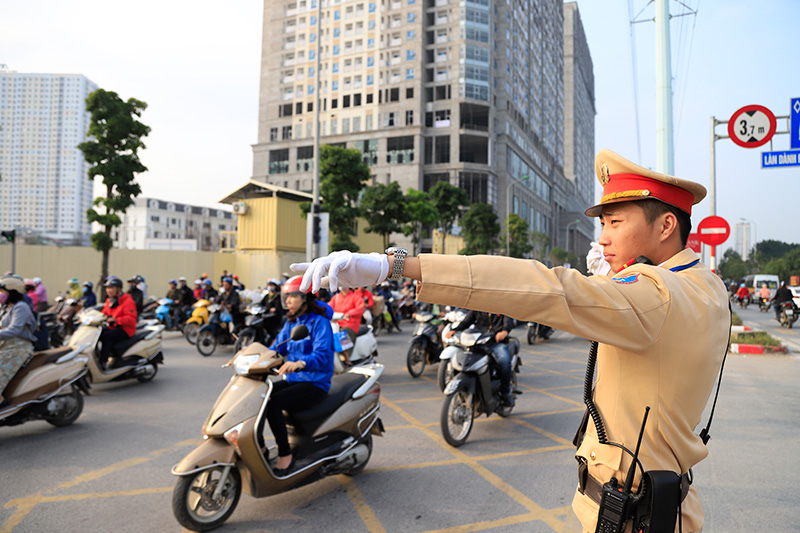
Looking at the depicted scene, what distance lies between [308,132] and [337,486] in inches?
2289

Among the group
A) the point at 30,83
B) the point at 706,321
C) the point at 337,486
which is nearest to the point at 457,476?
the point at 337,486

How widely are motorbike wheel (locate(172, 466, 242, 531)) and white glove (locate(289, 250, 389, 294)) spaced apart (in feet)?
8.64

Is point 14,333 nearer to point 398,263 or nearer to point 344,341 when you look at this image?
point 344,341

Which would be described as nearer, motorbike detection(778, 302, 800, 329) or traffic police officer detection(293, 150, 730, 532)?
traffic police officer detection(293, 150, 730, 532)

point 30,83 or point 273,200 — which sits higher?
point 30,83

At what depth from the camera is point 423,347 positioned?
29.2 feet

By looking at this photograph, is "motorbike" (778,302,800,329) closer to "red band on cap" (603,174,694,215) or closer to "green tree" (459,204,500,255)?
"red band on cap" (603,174,694,215)

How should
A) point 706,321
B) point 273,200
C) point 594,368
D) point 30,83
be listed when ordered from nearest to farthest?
point 706,321 < point 594,368 < point 273,200 < point 30,83

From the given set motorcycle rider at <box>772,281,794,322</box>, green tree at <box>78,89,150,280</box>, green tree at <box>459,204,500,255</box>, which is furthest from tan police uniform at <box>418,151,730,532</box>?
green tree at <box>459,204,500,255</box>

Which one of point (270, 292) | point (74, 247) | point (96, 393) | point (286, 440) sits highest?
point (74, 247)

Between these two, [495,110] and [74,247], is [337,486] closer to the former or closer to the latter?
[74,247]

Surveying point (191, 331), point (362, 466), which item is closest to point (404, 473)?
point (362, 466)

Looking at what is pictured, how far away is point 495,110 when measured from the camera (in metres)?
56.8

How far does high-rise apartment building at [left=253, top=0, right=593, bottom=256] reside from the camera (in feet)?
176
